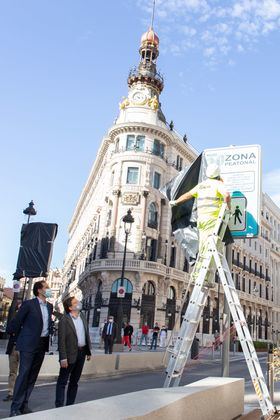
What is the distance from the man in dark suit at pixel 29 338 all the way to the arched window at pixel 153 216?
110ft

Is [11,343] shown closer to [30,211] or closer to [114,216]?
[30,211]

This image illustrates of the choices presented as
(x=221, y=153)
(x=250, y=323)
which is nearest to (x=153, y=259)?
(x=250, y=323)

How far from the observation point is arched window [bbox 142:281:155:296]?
3703 cm

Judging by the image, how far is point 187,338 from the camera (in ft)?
17.4

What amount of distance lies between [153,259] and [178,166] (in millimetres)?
11203

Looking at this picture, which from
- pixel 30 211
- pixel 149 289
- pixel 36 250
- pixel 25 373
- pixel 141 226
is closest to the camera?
pixel 25 373

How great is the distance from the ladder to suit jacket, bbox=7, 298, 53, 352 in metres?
1.78

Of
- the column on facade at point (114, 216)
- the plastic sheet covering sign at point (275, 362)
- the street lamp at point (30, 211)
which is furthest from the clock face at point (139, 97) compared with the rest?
the plastic sheet covering sign at point (275, 362)

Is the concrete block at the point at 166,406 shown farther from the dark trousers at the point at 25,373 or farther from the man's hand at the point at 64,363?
the dark trousers at the point at 25,373

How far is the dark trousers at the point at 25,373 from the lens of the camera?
5.29 metres

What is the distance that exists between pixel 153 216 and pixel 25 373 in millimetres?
34690

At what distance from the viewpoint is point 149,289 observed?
3753 centimetres

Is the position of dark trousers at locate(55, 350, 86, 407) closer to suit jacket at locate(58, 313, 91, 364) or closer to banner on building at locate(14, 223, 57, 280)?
suit jacket at locate(58, 313, 91, 364)

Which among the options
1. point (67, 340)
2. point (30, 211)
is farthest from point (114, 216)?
point (67, 340)
